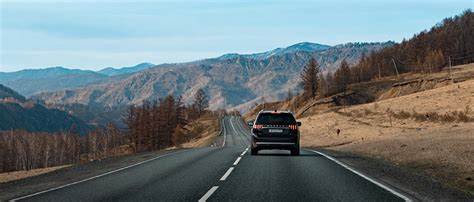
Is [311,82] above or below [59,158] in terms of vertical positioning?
above

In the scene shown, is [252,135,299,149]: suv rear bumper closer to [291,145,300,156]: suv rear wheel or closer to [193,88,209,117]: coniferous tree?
[291,145,300,156]: suv rear wheel

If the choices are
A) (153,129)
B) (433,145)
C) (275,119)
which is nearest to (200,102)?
(153,129)

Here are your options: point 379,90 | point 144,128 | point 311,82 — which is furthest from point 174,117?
point 379,90

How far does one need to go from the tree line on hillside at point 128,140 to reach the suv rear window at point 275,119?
2894 inches

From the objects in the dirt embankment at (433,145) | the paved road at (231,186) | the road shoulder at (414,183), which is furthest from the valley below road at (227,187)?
the dirt embankment at (433,145)

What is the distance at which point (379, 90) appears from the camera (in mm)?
131250

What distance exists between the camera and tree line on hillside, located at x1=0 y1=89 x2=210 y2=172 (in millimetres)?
96312

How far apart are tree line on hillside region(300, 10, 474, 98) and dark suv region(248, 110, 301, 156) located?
11398 cm

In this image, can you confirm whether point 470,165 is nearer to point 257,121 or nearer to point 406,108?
point 257,121

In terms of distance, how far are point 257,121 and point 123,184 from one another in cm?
1062

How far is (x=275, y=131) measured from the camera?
74.7 feet

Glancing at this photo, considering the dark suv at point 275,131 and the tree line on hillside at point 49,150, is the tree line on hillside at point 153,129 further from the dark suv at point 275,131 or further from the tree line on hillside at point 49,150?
the dark suv at point 275,131

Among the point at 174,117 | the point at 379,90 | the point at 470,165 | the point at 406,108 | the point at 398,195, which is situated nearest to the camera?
the point at 398,195

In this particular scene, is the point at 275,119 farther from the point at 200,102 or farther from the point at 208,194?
the point at 200,102
